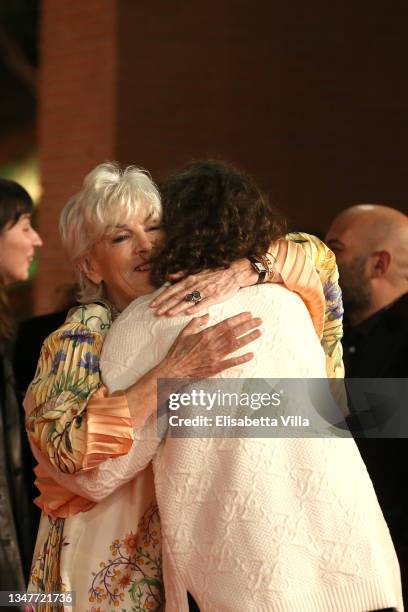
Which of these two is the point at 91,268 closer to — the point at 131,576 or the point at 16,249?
the point at 131,576

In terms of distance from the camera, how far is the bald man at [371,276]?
357cm

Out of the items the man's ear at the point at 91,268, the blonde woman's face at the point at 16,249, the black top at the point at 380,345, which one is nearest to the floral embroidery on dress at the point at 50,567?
the man's ear at the point at 91,268

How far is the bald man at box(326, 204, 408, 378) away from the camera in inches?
140

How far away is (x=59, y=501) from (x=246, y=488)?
0.45m

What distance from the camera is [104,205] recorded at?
2336 millimetres

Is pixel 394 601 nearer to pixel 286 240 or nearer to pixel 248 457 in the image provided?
pixel 248 457

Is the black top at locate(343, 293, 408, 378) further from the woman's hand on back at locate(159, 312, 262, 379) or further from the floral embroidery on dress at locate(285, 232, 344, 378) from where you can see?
the woman's hand on back at locate(159, 312, 262, 379)

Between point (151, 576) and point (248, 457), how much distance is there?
0.38m

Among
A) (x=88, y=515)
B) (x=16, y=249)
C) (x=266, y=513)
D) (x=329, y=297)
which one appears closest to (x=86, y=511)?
(x=88, y=515)

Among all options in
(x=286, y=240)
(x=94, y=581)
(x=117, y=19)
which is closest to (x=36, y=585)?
(x=94, y=581)

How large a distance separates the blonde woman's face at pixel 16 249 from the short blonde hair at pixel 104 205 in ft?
2.89

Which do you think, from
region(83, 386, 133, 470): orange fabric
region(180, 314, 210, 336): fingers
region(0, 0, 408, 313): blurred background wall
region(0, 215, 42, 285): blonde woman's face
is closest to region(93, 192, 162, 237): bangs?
region(180, 314, 210, 336): fingers

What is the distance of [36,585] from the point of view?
2.25 metres

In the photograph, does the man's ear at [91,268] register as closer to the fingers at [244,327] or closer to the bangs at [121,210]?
the bangs at [121,210]
